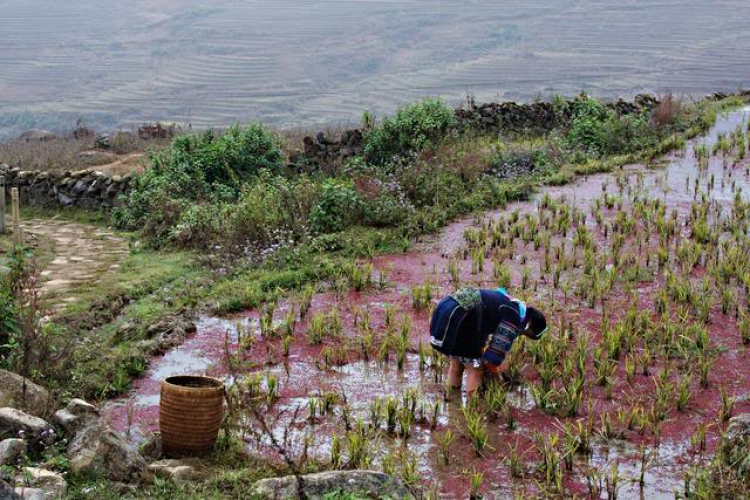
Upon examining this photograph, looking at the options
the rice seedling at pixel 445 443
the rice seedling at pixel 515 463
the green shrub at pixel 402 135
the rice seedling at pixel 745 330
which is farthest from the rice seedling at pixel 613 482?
the green shrub at pixel 402 135

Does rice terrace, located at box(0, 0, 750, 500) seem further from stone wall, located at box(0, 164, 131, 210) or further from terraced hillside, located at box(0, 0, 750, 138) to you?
terraced hillside, located at box(0, 0, 750, 138)

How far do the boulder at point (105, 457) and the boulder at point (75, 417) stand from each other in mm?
274

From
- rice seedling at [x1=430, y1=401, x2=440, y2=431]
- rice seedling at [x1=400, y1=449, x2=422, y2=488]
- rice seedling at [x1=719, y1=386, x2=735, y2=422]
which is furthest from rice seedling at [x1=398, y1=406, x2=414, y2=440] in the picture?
rice seedling at [x1=719, y1=386, x2=735, y2=422]

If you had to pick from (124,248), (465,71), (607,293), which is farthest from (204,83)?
(607,293)

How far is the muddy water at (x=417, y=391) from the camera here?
6.13 metres

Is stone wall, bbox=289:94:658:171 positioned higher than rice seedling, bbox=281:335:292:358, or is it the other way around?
stone wall, bbox=289:94:658:171

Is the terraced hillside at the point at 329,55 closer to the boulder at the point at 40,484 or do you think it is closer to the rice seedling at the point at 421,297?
the rice seedling at the point at 421,297

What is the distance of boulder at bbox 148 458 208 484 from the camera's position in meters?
5.56

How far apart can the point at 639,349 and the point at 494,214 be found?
20.4ft

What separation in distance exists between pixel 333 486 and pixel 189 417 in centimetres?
125

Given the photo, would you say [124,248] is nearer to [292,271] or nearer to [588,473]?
[292,271]

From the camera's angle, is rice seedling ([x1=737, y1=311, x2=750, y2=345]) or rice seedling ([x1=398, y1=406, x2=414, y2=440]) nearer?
rice seedling ([x1=398, y1=406, x2=414, y2=440])

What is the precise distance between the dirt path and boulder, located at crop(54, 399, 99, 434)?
3.99 meters

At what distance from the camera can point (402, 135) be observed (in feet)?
57.8
